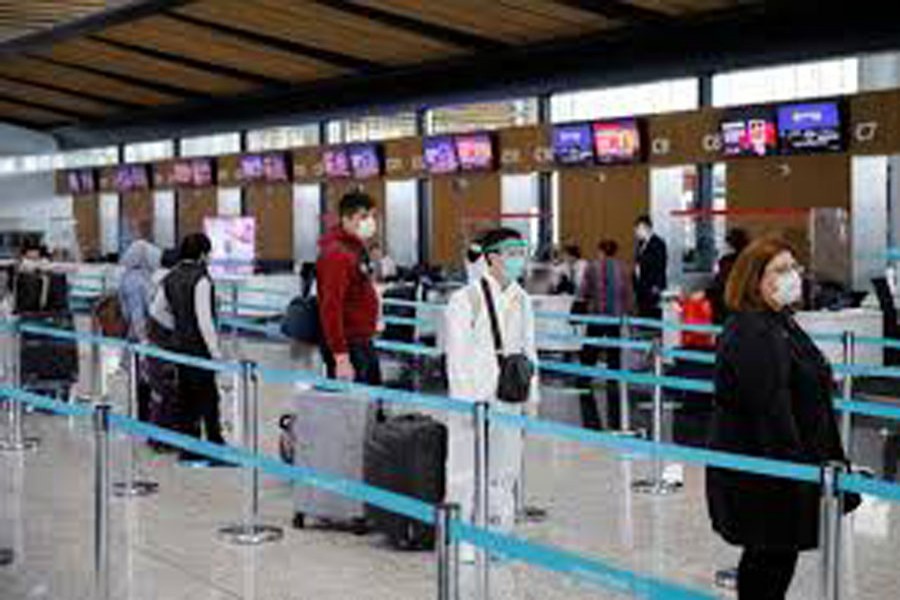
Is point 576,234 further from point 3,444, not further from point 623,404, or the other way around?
point 3,444

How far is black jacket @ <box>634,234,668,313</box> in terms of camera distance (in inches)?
611

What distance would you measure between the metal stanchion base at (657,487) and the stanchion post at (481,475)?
6.49ft

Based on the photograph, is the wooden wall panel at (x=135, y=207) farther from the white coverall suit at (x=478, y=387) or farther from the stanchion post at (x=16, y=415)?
the white coverall suit at (x=478, y=387)

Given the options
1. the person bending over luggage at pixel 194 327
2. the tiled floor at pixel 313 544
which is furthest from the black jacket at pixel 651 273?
the person bending over luggage at pixel 194 327

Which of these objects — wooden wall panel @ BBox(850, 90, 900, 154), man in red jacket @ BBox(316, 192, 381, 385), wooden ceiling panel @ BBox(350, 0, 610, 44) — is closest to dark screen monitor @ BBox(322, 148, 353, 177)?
wooden ceiling panel @ BBox(350, 0, 610, 44)

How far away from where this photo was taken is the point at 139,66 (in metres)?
23.0

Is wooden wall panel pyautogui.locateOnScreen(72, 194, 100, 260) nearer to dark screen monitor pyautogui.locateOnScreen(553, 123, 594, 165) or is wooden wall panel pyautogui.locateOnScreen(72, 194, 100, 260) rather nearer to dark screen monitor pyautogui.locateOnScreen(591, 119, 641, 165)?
dark screen monitor pyautogui.locateOnScreen(553, 123, 594, 165)

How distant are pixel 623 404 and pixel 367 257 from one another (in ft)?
9.73

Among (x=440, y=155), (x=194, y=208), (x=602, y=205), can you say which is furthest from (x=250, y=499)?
(x=194, y=208)

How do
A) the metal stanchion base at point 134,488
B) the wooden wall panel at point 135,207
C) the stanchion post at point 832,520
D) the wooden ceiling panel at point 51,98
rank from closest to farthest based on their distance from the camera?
the stanchion post at point 832,520 < the metal stanchion base at point 134,488 < the wooden ceiling panel at point 51,98 < the wooden wall panel at point 135,207

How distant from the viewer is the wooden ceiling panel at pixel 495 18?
638 inches

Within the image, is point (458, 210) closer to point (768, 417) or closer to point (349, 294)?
point (349, 294)

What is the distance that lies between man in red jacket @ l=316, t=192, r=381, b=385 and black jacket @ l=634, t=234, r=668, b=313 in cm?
810

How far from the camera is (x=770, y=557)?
4637 mm
